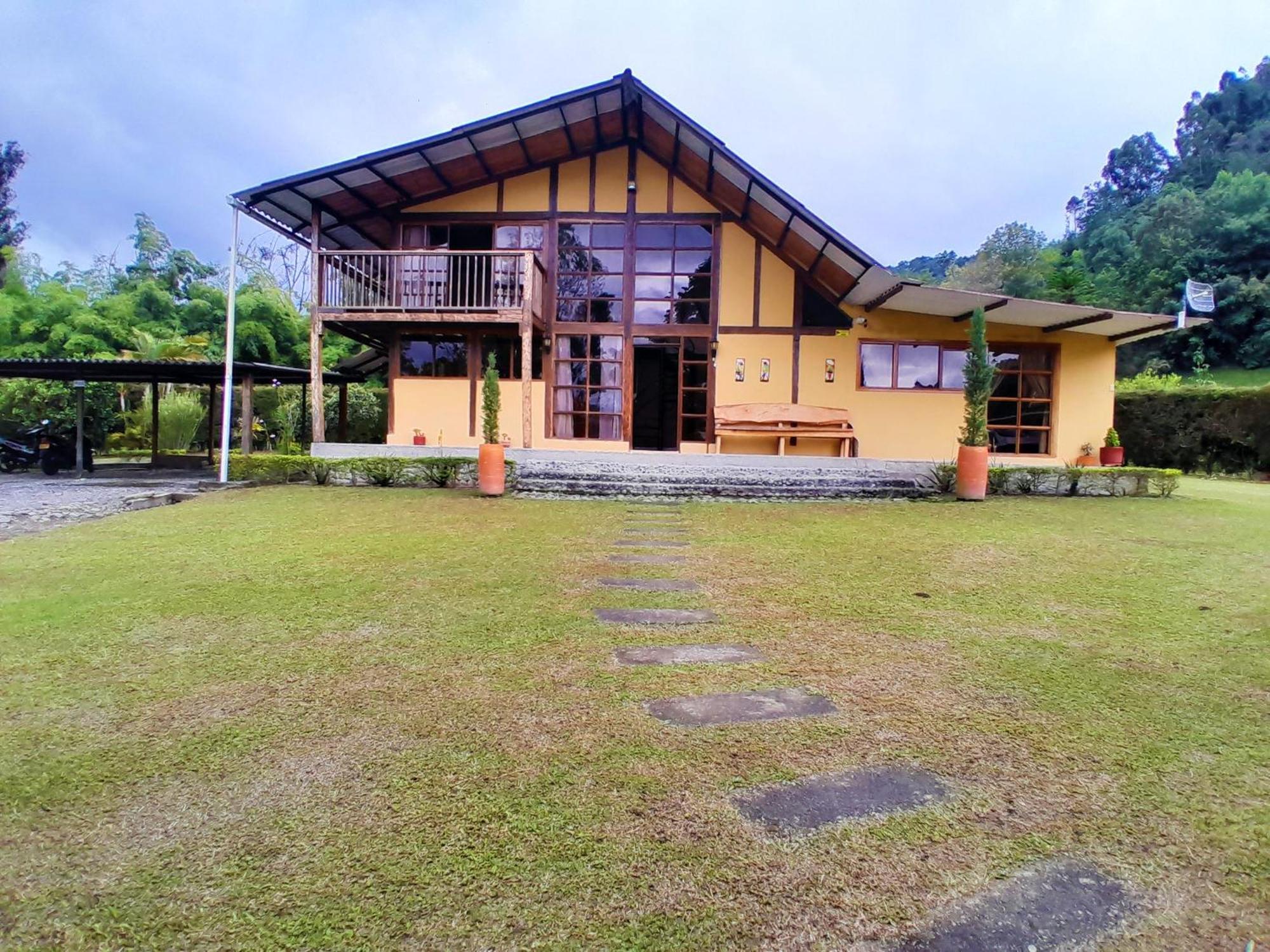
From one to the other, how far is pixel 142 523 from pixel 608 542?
474 cm

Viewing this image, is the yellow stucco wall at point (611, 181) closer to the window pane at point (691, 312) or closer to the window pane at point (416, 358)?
the window pane at point (691, 312)

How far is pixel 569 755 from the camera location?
2.19 metres

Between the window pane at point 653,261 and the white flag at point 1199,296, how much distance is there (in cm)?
1458

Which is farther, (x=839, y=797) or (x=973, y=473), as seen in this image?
(x=973, y=473)

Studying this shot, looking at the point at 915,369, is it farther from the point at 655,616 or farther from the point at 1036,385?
the point at 655,616

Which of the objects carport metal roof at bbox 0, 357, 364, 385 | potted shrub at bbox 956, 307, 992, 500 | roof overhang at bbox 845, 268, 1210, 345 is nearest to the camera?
potted shrub at bbox 956, 307, 992, 500

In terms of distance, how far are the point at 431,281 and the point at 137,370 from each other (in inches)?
237

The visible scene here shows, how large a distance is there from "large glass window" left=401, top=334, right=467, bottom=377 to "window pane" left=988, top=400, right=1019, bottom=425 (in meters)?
10.5

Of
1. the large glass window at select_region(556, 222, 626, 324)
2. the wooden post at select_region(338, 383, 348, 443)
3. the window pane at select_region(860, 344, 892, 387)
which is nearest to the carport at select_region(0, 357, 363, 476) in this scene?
the wooden post at select_region(338, 383, 348, 443)

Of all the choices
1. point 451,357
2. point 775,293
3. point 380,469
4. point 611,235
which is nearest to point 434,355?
point 451,357

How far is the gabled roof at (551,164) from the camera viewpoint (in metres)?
11.0

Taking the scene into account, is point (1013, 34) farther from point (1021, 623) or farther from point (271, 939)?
point (271, 939)

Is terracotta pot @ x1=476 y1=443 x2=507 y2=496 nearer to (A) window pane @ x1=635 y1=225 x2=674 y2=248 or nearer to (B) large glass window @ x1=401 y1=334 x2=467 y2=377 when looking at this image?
(B) large glass window @ x1=401 y1=334 x2=467 y2=377

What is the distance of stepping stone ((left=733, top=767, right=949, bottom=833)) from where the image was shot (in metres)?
1.87
